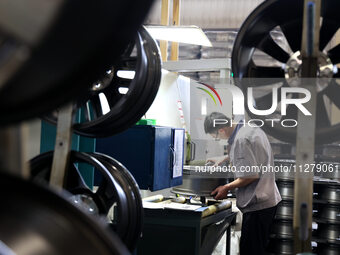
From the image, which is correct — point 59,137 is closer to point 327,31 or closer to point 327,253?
point 327,31

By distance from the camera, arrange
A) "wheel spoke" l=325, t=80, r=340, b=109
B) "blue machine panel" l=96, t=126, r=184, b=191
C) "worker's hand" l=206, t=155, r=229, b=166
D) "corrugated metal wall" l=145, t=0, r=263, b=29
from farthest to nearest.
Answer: "corrugated metal wall" l=145, t=0, r=263, b=29 < "worker's hand" l=206, t=155, r=229, b=166 < "blue machine panel" l=96, t=126, r=184, b=191 < "wheel spoke" l=325, t=80, r=340, b=109

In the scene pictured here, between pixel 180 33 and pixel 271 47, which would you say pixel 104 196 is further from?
pixel 180 33

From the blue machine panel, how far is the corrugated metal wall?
417 centimetres

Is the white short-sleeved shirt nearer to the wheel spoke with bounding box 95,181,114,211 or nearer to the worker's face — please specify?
the worker's face

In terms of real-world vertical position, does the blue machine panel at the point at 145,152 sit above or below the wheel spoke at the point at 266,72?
below

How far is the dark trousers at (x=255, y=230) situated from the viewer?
140 inches

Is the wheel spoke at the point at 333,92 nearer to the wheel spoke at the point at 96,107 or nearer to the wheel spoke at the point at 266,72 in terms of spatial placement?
the wheel spoke at the point at 266,72

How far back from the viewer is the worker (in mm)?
3502

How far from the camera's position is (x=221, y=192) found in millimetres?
3658

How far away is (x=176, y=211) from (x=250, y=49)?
1.66 m

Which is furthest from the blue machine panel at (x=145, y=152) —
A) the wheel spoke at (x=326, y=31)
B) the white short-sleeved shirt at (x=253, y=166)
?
the wheel spoke at (x=326, y=31)

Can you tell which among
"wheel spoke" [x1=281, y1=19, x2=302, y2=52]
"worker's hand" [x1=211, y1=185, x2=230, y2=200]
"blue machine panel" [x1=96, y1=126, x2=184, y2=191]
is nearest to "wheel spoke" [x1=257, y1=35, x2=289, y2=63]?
"wheel spoke" [x1=281, y1=19, x2=302, y2=52]

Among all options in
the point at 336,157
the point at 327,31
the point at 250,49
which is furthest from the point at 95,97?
the point at 336,157

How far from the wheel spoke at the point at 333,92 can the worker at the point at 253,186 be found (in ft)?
6.26
